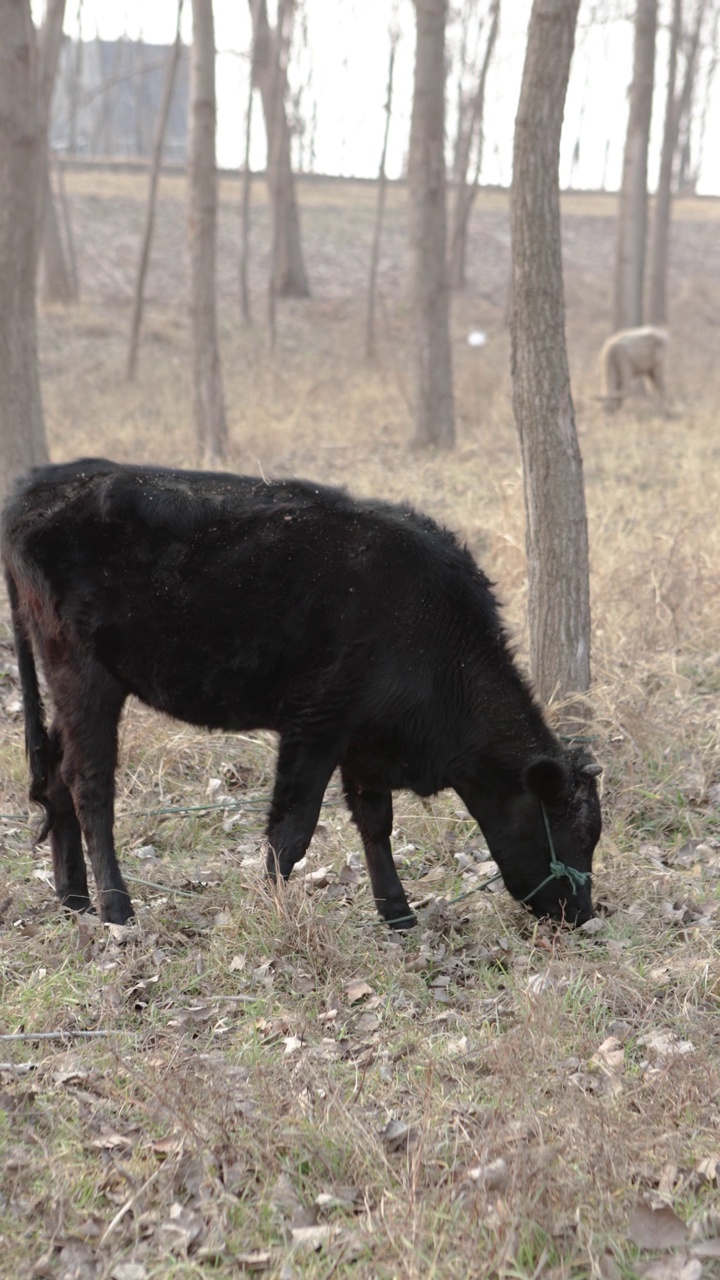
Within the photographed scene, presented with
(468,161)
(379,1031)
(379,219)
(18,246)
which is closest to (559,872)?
(379,1031)

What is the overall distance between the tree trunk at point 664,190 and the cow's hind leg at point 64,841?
76.6 feet

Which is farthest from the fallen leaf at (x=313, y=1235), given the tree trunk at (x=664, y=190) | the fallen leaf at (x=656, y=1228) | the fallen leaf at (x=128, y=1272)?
the tree trunk at (x=664, y=190)

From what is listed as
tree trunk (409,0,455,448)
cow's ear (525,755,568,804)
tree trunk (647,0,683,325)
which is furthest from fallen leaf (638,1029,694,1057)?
tree trunk (647,0,683,325)

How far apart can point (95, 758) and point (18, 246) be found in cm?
686

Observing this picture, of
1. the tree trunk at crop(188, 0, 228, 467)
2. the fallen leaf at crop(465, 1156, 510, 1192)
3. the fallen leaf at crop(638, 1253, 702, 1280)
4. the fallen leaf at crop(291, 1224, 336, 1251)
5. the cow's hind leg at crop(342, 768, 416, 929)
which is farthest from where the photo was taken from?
the tree trunk at crop(188, 0, 228, 467)

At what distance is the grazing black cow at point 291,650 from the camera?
509 centimetres

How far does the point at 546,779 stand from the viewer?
504 centimetres

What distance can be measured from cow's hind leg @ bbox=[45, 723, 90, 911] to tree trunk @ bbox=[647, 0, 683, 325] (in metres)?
23.3

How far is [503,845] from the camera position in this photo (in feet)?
17.2

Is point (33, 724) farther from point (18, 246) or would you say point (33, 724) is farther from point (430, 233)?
point (430, 233)

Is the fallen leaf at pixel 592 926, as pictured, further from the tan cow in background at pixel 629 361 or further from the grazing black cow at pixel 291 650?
the tan cow in background at pixel 629 361

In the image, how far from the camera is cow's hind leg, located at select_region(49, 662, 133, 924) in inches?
205

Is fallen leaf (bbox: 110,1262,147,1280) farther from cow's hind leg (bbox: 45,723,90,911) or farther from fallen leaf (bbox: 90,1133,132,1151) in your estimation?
cow's hind leg (bbox: 45,723,90,911)

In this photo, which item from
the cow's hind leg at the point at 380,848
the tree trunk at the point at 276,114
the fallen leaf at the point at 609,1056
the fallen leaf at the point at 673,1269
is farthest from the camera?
the tree trunk at the point at 276,114
